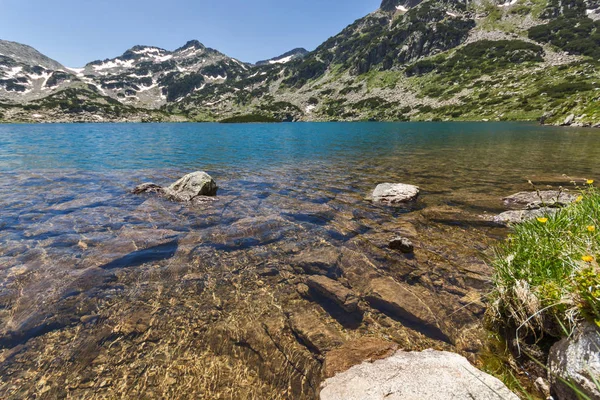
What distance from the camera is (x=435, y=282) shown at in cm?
748

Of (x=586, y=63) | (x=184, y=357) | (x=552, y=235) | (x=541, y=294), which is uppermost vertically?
(x=586, y=63)

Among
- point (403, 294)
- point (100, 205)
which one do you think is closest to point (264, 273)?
point (403, 294)

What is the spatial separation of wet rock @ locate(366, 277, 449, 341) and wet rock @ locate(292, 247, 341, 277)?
4.39 ft

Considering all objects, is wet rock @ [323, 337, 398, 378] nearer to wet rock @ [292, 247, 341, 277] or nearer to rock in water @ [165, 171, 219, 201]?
wet rock @ [292, 247, 341, 277]

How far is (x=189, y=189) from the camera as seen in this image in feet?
50.1

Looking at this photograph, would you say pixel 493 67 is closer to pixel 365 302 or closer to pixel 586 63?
pixel 586 63

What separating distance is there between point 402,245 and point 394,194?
5.68 meters

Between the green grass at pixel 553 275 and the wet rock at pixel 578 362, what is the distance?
0.19 meters

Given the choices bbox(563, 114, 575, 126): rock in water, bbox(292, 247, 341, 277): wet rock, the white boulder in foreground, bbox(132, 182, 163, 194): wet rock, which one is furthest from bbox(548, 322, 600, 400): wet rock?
bbox(563, 114, 575, 126): rock in water

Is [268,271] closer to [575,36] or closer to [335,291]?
[335,291]

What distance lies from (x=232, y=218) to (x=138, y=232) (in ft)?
12.3

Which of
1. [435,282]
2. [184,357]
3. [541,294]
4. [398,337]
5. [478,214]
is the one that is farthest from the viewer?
[478,214]

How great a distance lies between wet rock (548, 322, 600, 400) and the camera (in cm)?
320

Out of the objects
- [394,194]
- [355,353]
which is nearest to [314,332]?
[355,353]
